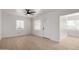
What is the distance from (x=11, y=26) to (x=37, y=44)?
2.58ft

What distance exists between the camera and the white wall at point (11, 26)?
2010mm

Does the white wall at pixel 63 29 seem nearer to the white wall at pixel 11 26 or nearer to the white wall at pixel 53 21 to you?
the white wall at pixel 53 21

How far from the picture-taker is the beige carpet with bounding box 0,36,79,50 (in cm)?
200

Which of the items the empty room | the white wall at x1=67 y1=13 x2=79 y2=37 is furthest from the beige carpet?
the white wall at x1=67 y1=13 x2=79 y2=37

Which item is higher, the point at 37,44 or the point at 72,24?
the point at 72,24

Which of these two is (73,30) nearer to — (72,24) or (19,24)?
(72,24)

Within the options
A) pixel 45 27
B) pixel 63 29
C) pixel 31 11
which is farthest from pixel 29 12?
pixel 63 29

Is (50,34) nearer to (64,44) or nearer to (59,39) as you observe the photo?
(59,39)

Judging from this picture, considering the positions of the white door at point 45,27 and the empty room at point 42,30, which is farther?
the white door at point 45,27

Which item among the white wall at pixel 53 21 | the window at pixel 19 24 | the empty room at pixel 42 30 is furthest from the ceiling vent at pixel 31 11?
the window at pixel 19 24

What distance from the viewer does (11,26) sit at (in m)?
2.08

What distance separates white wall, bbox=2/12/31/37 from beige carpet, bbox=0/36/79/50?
5.6 inches
